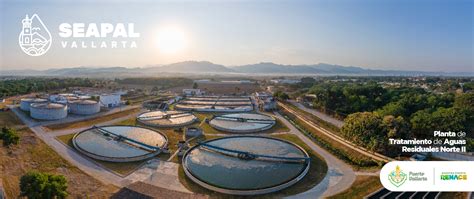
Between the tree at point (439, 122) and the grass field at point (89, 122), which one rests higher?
the tree at point (439, 122)

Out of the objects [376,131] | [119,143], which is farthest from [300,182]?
[119,143]

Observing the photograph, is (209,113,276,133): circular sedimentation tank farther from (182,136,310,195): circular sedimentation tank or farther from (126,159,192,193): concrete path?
(126,159,192,193): concrete path

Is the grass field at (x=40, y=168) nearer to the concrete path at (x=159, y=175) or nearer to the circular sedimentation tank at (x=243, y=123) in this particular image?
the concrete path at (x=159, y=175)

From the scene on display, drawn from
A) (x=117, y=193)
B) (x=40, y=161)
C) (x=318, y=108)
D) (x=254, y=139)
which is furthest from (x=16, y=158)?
(x=318, y=108)

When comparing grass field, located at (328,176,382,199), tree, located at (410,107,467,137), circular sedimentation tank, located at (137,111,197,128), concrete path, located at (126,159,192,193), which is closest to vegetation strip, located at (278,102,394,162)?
grass field, located at (328,176,382,199)

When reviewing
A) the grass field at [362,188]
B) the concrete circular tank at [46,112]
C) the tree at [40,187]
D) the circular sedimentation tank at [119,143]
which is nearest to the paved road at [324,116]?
the grass field at [362,188]
